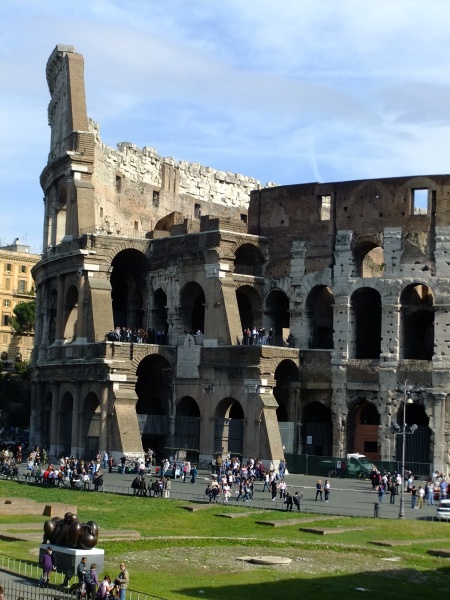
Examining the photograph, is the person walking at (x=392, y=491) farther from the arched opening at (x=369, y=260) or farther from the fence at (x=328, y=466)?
the arched opening at (x=369, y=260)

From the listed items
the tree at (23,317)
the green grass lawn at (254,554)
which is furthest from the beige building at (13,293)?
the green grass lawn at (254,554)

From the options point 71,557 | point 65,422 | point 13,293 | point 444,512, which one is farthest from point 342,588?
point 13,293

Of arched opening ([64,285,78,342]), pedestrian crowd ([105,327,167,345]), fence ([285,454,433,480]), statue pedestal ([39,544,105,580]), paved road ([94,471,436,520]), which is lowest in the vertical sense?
statue pedestal ([39,544,105,580])

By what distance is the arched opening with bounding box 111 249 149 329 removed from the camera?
68250 millimetres

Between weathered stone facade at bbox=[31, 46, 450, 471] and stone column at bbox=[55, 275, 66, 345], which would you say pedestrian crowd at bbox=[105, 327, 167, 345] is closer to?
weathered stone facade at bbox=[31, 46, 450, 471]

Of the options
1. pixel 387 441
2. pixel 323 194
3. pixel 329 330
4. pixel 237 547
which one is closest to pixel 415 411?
pixel 387 441

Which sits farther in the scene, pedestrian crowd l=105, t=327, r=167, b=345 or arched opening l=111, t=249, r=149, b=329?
arched opening l=111, t=249, r=149, b=329

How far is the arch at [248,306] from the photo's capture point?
65000 mm

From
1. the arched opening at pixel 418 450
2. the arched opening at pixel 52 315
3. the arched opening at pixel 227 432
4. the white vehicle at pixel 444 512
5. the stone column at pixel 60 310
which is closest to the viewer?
the white vehicle at pixel 444 512

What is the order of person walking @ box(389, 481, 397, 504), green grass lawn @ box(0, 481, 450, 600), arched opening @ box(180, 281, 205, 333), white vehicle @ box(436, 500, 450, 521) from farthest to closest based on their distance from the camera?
arched opening @ box(180, 281, 205, 333) < person walking @ box(389, 481, 397, 504) < white vehicle @ box(436, 500, 450, 521) < green grass lawn @ box(0, 481, 450, 600)

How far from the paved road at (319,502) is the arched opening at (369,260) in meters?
11.7

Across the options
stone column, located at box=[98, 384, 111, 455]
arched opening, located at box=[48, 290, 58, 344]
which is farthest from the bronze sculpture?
arched opening, located at box=[48, 290, 58, 344]

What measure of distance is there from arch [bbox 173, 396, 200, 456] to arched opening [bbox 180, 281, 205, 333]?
12.9 feet

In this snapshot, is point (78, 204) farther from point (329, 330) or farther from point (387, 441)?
point (387, 441)
